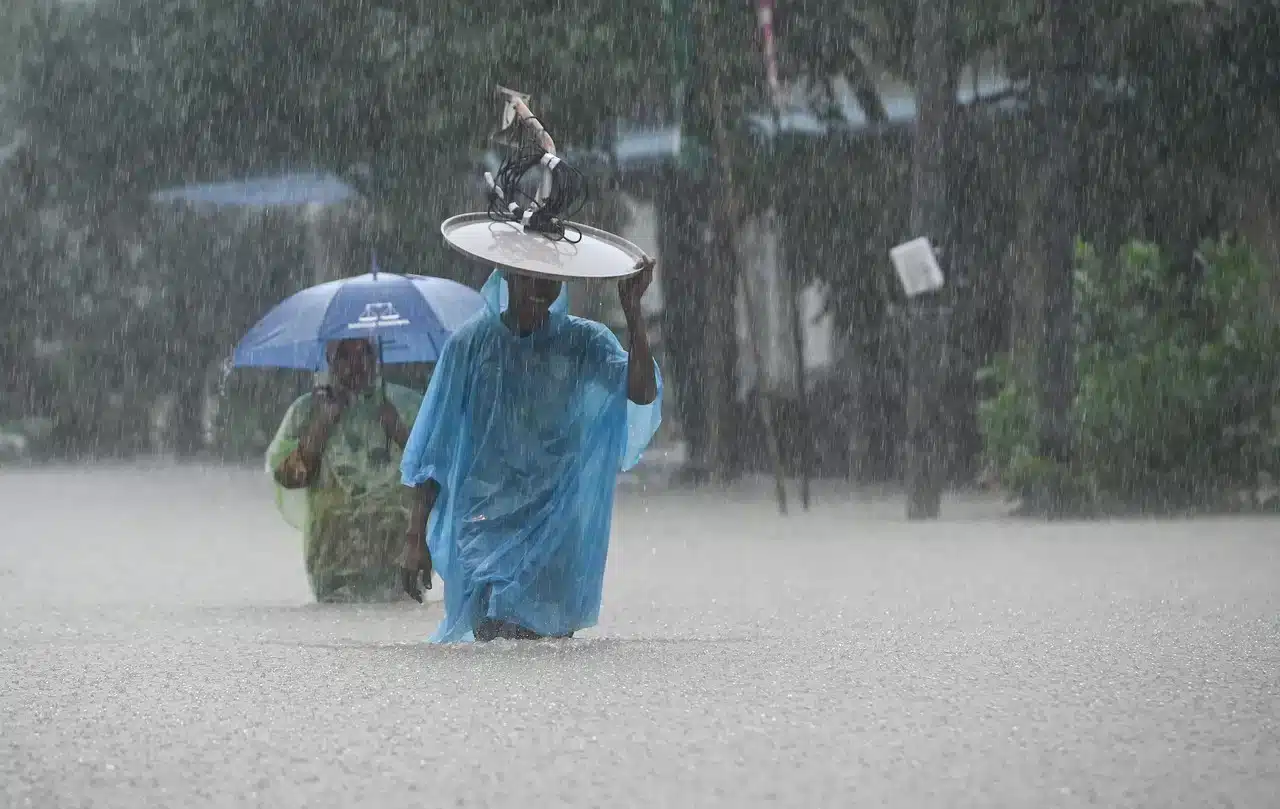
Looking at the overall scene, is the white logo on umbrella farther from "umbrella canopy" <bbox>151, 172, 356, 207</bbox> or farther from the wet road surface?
"umbrella canopy" <bbox>151, 172, 356, 207</bbox>

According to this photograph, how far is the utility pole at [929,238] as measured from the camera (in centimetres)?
1894

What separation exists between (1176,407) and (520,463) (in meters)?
10.6

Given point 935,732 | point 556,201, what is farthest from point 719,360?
point 935,732

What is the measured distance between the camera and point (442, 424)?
29.3ft

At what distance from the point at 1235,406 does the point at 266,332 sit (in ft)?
30.8

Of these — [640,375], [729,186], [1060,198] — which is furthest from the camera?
[729,186]

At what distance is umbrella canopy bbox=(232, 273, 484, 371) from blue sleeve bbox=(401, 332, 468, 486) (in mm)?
2390

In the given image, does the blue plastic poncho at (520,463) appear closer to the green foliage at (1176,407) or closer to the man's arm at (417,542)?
the man's arm at (417,542)

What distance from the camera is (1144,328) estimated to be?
1892 centimetres

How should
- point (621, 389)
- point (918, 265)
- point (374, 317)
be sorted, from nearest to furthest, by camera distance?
point (621, 389) → point (374, 317) → point (918, 265)

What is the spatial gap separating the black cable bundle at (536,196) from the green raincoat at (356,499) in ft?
9.21

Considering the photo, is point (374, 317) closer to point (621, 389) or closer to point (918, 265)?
point (621, 389)

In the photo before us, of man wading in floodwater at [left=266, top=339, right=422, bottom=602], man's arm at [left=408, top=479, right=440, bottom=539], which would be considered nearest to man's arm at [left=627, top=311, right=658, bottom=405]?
man's arm at [left=408, top=479, right=440, bottom=539]

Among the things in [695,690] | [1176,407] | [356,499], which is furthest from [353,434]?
[1176,407]
